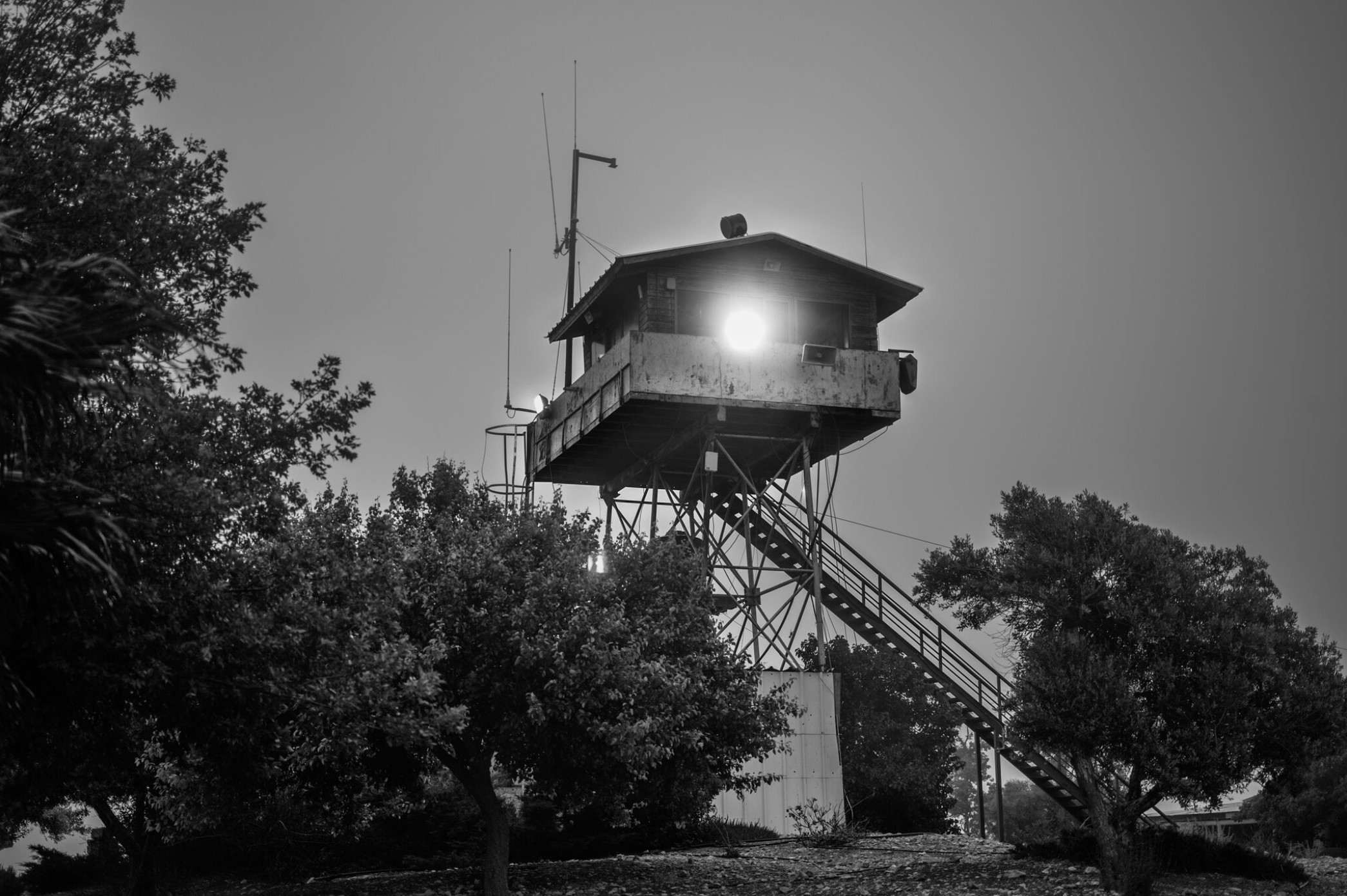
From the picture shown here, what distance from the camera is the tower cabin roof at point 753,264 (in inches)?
1566

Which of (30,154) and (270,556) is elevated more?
(30,154)

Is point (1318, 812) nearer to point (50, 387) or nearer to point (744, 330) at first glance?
point (744, 330)

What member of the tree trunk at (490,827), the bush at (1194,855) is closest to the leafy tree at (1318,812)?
the bush at (1194,855)

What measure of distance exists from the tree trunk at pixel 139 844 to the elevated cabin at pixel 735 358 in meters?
16.7

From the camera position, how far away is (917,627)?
41906 millimetres

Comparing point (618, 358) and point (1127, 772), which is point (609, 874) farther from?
point (618, 358)

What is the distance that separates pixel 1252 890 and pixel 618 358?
69.6 feet

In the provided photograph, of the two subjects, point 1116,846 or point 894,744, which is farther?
point 894,744

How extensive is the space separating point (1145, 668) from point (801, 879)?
8355 millimetres

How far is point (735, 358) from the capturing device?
38.5 m

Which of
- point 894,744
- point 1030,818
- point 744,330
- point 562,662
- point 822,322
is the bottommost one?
point 1030,818

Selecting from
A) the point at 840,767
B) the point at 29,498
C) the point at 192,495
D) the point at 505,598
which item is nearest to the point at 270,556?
the point at 192,495

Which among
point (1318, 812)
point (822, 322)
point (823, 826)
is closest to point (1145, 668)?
point (823, 826)

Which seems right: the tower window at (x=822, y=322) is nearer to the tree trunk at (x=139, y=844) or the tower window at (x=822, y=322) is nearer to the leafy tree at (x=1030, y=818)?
the leafy tree at (x=1030, y=818)
